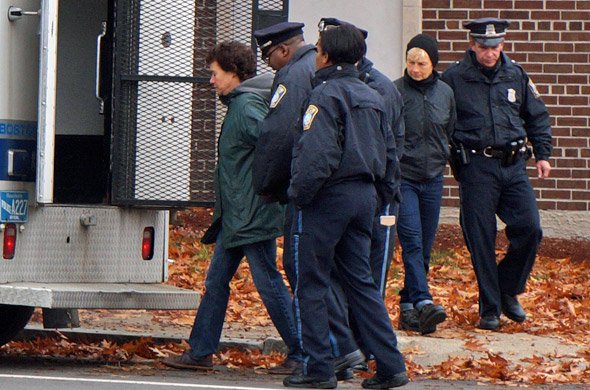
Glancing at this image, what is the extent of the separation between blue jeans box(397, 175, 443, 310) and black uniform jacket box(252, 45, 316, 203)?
1971 mm

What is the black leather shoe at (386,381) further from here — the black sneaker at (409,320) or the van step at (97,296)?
the black sneaker at (409,320)

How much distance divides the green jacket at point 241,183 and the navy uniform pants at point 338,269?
2.08ft

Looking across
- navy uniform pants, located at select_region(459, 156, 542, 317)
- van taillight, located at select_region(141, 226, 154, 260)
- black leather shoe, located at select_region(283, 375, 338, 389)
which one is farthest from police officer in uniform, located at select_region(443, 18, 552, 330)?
black leather shoe, located at select_region(283, 375, 338, 389)

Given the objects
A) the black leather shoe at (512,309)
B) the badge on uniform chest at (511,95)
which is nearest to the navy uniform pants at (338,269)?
the badge on uniform chest at (511,95)

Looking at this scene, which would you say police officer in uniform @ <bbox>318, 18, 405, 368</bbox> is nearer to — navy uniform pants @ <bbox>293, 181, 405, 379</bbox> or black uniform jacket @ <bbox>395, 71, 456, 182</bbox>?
navy uniform pants @ <bbox>293, 181, 405, 379</bbox>

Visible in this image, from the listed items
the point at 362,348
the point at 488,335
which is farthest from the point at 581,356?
the point at 362,348

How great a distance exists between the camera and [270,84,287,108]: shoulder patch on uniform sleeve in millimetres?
8469

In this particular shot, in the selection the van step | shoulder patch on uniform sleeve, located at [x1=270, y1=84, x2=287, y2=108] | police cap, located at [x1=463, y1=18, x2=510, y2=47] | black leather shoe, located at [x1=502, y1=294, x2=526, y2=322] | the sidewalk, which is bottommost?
the sidewalk

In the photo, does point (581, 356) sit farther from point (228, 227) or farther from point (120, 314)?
point (120, 314)

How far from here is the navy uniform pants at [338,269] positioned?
8.13m

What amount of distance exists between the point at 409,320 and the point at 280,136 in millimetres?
2508

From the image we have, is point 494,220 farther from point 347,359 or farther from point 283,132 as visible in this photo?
point 283,132

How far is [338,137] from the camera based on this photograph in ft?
26.5

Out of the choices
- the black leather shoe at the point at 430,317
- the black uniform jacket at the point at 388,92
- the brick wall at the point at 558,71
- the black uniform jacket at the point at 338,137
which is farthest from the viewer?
the brick wall at the point at 558,71
